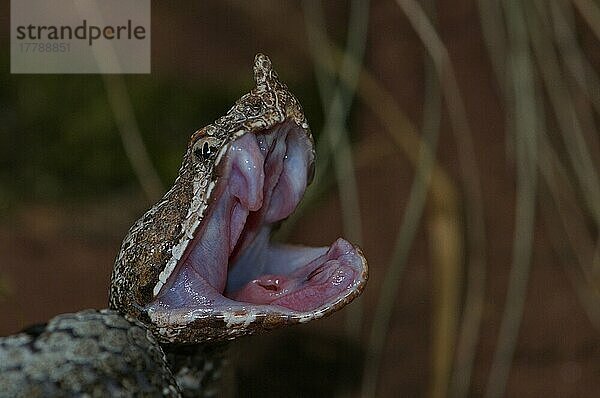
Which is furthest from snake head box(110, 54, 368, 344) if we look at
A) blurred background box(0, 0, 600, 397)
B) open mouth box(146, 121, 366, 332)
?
blurred background box(0, 0, 600, 397)

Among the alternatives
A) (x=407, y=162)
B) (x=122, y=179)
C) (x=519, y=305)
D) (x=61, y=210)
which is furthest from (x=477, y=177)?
(x=61, y=210)

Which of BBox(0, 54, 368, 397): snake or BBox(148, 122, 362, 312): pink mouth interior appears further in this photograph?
BBox(148, 122, 362, 312): pink mouth interior

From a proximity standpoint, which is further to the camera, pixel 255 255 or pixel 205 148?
pixel 255 255

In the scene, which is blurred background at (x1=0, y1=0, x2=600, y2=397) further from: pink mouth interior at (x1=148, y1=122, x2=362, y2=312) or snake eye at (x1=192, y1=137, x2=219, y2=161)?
snake eye at (x1=192, y1=137, x2=219, y2=161)

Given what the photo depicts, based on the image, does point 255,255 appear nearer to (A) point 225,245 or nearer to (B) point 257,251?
(B) point 257,251

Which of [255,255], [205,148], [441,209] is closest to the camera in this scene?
[205,148]

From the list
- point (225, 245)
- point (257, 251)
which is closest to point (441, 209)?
point (257, 251)

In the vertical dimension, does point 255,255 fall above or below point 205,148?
below

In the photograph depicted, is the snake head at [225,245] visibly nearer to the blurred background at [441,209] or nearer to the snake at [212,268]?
the snake at [212,268]

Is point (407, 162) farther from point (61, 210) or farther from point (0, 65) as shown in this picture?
point (0, 65)
